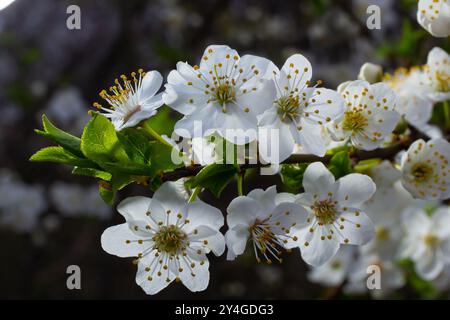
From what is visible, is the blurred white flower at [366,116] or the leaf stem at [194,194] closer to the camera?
the leaf stem at [194,194]

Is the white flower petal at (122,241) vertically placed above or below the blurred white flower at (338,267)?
above

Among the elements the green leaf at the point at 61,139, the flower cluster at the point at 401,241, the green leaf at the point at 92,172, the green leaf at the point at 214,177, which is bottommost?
the flower cluster at the point at 401,241

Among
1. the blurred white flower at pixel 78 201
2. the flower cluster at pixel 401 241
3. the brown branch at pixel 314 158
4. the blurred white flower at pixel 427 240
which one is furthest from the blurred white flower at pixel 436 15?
the blurred white flower at pixel 78 201

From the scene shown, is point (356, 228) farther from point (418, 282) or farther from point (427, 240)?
point (418, 282)

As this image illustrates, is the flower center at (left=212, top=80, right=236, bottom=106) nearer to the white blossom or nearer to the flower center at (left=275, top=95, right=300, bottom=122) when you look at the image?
the flower center at (left=275, top=95, right=300, bottom=122)

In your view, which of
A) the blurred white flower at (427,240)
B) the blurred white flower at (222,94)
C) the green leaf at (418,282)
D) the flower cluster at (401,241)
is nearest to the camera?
the blurred white flower at (222,94)

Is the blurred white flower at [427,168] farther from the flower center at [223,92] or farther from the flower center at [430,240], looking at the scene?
the flower center at [430,240]

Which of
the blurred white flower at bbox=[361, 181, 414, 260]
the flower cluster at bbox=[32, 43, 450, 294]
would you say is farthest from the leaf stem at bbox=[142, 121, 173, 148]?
the blurred white flower at bbox=[361, 181, 414, 260]
